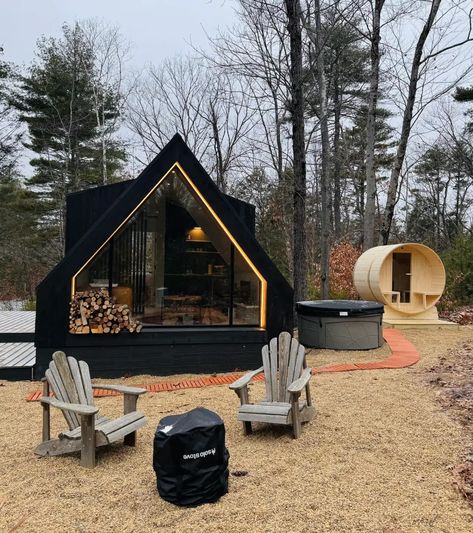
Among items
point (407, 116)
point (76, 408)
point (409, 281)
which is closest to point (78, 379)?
point (76, 408)

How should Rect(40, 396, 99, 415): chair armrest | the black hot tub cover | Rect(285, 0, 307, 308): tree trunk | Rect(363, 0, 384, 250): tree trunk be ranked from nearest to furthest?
Rect(40, 396, 99, 415): chair armrest → the black hot tub cover → Rect(285, 0, 307, 308): tree trunk → Rect(363, 0, 384, 250): tree trunk

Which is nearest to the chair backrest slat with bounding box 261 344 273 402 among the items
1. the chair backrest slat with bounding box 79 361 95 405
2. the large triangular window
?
the chair backrest slat with bounding box 79 361 95 405

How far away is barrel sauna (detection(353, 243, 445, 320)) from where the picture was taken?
436 inches

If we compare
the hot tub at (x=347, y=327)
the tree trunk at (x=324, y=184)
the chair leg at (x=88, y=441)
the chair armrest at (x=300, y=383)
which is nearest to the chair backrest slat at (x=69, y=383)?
the chair leg at (x=88, y=441)

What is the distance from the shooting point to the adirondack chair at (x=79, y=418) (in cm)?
355

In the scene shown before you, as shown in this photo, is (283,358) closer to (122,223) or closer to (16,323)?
(122,223)

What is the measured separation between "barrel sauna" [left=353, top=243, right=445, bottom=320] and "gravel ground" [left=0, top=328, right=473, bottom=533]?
6.19 meters

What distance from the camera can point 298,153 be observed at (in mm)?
10602

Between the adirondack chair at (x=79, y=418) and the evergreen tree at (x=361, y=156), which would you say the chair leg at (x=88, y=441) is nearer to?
the adirondack chair at (x=79, y=418)

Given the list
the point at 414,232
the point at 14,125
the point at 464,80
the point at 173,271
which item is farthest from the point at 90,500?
the point at 414,232

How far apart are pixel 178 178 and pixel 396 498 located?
5147 mm

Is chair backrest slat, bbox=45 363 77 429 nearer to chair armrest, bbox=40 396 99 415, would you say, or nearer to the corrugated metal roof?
chair armrest, bbox=40 396 99 415

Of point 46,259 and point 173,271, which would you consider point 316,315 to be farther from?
point 46,259

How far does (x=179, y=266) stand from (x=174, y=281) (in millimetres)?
245
